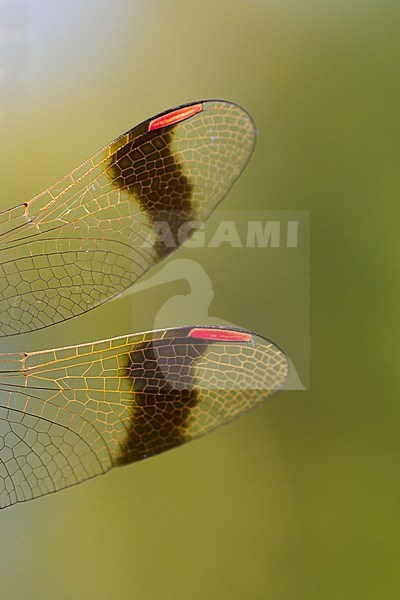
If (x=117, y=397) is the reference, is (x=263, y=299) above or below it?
above

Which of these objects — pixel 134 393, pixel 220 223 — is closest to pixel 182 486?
pixel 134 393

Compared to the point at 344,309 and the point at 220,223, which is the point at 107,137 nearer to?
the point at 220,223

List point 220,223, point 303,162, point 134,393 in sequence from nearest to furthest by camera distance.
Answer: point 134,393
point 220,223
point 303,162

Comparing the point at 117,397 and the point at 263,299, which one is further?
the point at 263,299

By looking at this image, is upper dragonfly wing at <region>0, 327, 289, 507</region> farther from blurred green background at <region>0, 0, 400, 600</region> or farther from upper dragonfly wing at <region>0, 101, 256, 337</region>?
blurred green background at <region>0, 0, 400, 600</region>

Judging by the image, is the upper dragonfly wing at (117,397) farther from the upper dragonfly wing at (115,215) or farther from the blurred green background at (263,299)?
the blurred green background at (263,299)

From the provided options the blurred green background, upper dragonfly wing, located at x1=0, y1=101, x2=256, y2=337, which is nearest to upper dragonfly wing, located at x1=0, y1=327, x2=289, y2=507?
upper dragonfly wing, located at x1=0, y1=101, x2=256, y2=337

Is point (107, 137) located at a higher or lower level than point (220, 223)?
higher
